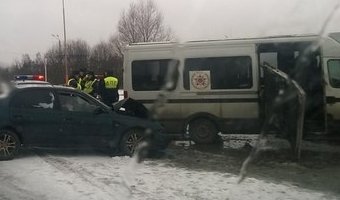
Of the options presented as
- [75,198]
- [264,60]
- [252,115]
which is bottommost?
[75,198]

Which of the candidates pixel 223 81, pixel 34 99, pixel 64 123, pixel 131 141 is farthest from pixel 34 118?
pixel 223 81

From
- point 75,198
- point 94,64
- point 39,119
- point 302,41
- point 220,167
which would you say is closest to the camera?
point 75,198

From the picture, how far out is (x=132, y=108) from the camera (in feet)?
40.3

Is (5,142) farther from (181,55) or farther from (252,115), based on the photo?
(252,115)

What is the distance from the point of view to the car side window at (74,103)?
10.9m

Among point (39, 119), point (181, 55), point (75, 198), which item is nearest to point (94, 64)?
point (181, 55)

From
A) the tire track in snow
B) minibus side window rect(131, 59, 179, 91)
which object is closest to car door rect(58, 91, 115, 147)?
the tire track in snow

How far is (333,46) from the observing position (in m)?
12.4

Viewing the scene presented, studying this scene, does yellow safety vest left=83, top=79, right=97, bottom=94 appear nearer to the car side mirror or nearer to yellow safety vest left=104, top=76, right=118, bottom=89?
yellow safety vest left=104, top=76, right=118, bottom=89

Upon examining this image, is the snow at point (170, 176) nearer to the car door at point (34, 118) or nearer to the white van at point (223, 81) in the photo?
the car door at point (34, 118)

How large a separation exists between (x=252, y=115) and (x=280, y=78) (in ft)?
7.98

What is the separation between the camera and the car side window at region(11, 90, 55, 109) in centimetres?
1070

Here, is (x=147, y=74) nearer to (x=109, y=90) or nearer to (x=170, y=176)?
(x=109, y=90)

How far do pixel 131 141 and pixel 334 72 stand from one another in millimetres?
4646
